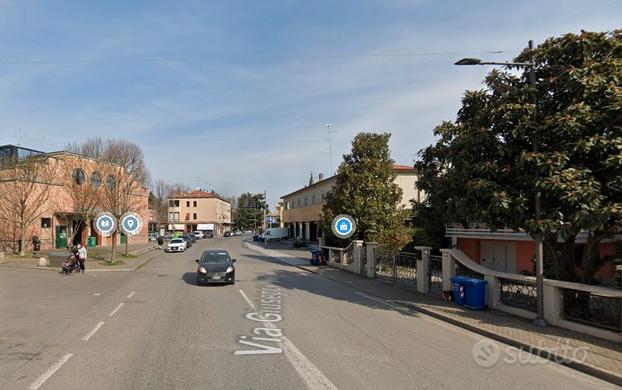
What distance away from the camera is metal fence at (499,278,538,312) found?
39.5ft

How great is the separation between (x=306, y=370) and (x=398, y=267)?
13.5m

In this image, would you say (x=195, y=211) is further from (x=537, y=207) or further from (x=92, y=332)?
(x=537, y=207)

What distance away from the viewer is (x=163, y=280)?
71.1ft

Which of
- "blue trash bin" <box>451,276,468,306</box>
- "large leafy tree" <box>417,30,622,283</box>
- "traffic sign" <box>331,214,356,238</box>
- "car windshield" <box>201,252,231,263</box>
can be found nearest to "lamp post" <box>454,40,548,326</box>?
"large leafy tree" <box>417,30,622,283</box>

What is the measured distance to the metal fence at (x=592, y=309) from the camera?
9664 millimetres

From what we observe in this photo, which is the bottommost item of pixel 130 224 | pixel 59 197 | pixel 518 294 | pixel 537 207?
pixel 518 294

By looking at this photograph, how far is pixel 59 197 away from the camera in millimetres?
42250

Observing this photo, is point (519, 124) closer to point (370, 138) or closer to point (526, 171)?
point (526, 171)

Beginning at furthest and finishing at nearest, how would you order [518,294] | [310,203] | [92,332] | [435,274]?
[310,203], [435,274], [518,294], [92,332]

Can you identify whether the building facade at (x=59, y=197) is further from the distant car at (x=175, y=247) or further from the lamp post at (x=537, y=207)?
the lamp post at (x=537, y=207)

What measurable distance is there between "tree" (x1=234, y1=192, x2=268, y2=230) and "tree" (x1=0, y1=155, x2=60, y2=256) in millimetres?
110547

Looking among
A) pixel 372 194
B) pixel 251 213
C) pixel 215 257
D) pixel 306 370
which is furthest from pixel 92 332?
pixel 251 213

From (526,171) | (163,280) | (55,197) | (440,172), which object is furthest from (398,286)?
(55,197)

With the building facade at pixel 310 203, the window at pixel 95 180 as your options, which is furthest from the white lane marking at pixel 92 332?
the building facade at pixel 310 203
